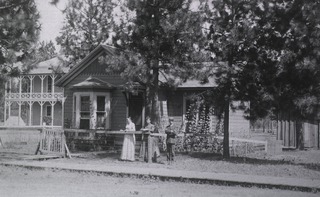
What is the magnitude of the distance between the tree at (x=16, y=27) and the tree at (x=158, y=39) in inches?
159

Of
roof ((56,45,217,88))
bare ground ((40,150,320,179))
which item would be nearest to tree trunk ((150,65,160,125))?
bare ground ((40,150,320,179))

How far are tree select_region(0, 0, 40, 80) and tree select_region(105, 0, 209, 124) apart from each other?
4.03 m

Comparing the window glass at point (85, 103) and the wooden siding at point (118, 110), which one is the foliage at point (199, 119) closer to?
the wooden siding at point (118, 110)

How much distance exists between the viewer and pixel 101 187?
1096cm

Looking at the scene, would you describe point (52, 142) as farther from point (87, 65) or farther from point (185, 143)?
point (87, 65)

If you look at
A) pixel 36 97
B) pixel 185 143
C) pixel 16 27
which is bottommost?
pixel 185 143

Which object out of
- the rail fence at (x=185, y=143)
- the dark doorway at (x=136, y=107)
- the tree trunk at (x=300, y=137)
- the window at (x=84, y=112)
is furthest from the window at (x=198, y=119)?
the tree trunk at (x=300, y=137)

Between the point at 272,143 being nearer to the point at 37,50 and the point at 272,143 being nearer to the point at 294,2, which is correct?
the point at 294,2

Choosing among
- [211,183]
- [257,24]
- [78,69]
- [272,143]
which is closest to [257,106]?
[257,24]

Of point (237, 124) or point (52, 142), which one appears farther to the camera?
point (237, 124)

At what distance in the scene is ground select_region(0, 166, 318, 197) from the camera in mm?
9938

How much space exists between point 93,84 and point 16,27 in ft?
30.1

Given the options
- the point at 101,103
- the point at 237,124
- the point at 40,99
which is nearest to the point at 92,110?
the point at 101,103

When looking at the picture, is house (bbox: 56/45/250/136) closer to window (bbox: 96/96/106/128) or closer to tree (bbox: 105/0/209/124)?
window (bbox: 96/96/106/128)
